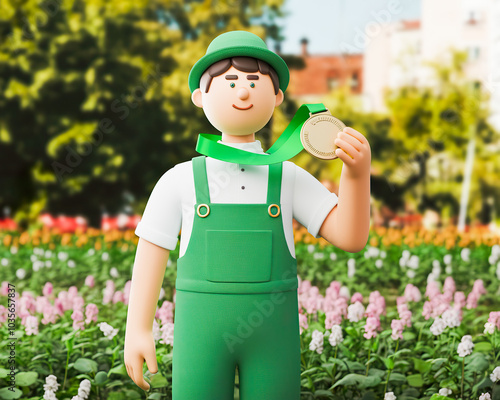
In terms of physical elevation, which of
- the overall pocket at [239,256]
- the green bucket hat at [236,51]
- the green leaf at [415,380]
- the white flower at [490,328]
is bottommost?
the green leaf at [415,380]

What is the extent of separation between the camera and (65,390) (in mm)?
3270

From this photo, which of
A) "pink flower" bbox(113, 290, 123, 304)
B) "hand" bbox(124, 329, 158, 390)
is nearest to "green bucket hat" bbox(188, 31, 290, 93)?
"hand" bbox(124, 329, 158, 390)

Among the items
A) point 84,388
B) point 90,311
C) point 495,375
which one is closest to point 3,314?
point 90,311

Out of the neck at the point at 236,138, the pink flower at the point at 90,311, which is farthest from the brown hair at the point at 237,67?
the pink flower at the point at 90,311

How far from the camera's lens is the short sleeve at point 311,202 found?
250cm

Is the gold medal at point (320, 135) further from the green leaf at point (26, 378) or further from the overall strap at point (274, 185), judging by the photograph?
the green leaf at point (26, 378)

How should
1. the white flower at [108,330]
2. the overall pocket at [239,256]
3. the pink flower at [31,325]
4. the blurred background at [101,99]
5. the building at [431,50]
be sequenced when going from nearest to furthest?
the overall pocket at [239,256]
the white flower at [108,330]
the pink flower at [31,325]
the blurred background at [101,99]
the building at [431,50]

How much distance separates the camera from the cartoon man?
2.35 m

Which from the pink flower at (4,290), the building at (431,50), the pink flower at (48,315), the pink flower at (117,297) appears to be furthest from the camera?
the building at (431,50)

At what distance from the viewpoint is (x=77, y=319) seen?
3.50 metres

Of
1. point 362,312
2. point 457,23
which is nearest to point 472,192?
point 457,23

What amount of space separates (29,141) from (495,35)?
43.6 feet

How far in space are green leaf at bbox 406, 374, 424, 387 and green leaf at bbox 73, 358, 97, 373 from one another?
171 cm

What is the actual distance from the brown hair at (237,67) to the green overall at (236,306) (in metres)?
0.45
